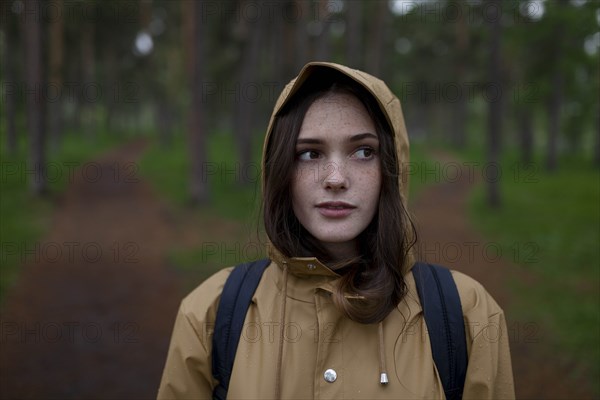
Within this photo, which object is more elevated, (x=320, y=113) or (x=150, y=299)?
(x=320, y=113)

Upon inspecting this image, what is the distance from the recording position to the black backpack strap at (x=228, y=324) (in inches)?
74.1

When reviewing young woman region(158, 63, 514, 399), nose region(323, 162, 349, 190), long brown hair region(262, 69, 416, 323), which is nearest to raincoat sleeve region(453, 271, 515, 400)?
young woman region(158, 63, 514, 399)

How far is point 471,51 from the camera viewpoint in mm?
26281

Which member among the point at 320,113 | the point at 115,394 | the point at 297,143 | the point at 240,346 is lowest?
the point at 115,394

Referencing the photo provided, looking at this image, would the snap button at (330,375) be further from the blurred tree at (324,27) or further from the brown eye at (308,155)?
the blurred tree at (324,27)

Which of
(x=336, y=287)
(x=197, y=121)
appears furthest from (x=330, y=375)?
(x=197, y=121)

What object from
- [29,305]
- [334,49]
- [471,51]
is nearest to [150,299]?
[29,305]

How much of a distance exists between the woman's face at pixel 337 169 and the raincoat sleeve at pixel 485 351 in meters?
0.54

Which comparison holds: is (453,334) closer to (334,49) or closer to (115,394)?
(115,394)

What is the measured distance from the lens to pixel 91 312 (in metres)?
6.96

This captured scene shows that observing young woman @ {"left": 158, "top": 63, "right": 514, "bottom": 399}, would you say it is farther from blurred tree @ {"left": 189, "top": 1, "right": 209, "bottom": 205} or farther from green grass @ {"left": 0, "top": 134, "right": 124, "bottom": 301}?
blurred tree @ {"left": 189, "top": 1, "right": 209, "bottom": 205}

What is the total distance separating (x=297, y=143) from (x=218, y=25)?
19038 mm

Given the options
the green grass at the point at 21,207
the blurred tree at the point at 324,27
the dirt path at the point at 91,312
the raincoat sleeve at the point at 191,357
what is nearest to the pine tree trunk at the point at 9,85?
the green grass at the point at 21,207

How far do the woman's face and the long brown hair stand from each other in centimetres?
4
